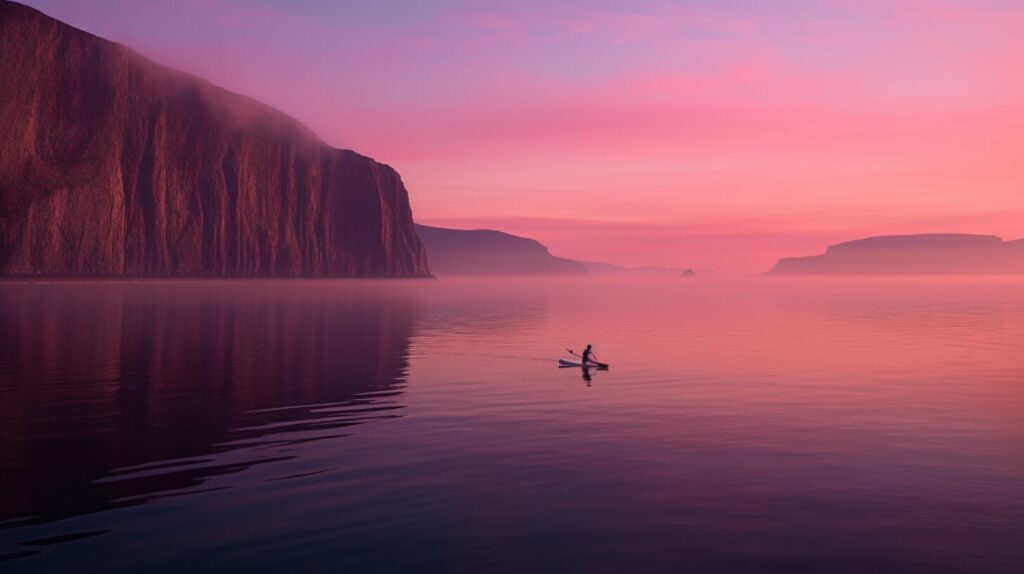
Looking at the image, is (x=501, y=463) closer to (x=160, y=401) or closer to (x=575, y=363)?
(x=160, y=401)

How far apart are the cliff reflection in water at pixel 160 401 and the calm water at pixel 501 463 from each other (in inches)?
5.6

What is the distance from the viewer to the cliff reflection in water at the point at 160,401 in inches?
727

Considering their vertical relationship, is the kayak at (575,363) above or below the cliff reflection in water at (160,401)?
above

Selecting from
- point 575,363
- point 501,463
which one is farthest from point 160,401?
point 575,363

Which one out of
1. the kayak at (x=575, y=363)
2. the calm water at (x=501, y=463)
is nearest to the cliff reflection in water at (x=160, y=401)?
the calm water at (x=501, y=463)

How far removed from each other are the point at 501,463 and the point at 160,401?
1546cm

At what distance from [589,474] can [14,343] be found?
4306cm

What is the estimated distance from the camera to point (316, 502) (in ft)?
54.6

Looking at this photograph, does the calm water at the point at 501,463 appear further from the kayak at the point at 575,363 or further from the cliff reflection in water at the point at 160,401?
the kayak at the point at 575,363

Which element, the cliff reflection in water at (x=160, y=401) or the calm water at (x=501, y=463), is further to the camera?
the cliff reflection in water at (x=160, y=401)

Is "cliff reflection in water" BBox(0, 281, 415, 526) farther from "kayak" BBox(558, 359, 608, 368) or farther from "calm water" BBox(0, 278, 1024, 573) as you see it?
"kayak" BBox(558, 359, 608, 368)

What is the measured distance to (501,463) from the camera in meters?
20.4

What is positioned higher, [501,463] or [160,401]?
[160,401]

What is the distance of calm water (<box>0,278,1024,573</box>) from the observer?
1404 centimetres
